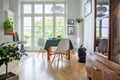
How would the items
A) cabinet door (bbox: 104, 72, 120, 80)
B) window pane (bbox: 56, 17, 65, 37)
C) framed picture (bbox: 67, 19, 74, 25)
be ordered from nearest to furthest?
1. cabinet door (bbox: 104, 72, 120, 80)
2. framed picture (bbox: 67, 19, 74, 25)
3. window pane (bbox: 56, 17, 65, 37)

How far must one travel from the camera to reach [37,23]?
9594 millimetres

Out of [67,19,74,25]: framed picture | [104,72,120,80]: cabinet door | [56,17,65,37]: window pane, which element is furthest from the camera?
[56,17,65,37]: window pane

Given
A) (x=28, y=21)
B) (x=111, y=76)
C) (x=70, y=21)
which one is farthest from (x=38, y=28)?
(x=111, y=76)

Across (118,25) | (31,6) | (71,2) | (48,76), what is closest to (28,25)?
(31,6)

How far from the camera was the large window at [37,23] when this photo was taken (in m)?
9.53

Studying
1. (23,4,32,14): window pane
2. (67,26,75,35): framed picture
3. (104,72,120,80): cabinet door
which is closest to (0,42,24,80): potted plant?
(104,72,120,80): cabinet door

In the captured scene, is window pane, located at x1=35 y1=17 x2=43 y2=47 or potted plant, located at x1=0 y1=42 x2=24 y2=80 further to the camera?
window pane, located at x1=35 y1=17 x2=43 y2=47

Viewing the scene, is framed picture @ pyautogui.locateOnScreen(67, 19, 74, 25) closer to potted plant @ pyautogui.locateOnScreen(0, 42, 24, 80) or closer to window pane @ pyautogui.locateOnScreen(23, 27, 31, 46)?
window pane @ pyautogui.locateOnScreen(23, 27, 31, 46)

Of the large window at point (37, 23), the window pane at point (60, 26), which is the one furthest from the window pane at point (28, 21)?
the window pane at point (60, 26)

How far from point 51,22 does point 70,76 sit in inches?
237

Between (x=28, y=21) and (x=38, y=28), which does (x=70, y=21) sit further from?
(x=28, y=21)

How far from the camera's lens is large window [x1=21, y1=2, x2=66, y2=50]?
9531mm

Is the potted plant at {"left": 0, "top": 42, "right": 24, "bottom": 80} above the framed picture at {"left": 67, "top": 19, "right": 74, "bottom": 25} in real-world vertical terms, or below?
below

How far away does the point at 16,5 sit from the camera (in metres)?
8.77
